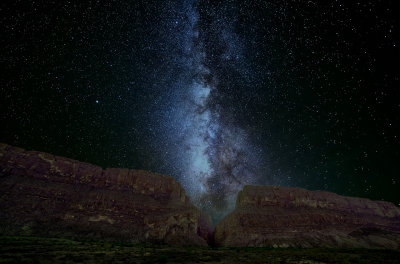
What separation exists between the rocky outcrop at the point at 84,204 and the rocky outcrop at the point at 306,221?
15.4 metres

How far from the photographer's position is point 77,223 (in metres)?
51.4

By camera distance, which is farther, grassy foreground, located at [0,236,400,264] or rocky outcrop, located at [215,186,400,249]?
rocky outcrop, located at [215,186,400,249]

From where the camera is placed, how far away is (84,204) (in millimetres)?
57500

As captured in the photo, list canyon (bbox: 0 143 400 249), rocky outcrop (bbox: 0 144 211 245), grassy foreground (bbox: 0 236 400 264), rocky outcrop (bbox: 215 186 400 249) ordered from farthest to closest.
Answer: rocky outcrop (bbox: 215 186 400 249) < canyon (bbox: 0 143 400 249) < rocky outcrop (bbox: 0 144 211 245) < grassy foreground (bbox: 0 236 400 264)

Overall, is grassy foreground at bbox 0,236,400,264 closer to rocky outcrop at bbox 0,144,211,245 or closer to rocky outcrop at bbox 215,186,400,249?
rocky outcrop at bbox 0,144,211,245

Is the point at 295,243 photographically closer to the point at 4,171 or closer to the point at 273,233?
the point at 273,233

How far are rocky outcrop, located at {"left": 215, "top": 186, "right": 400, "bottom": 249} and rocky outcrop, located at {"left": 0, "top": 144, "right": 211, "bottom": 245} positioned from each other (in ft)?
50.4

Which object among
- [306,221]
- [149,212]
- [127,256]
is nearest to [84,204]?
[149,212]

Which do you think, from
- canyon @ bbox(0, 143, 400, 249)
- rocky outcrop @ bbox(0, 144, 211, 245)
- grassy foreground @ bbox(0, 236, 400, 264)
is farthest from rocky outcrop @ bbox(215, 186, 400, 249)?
grassy foreground @ bbox(0, 236, 400, 264)

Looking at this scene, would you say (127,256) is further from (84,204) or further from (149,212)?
(84,204)

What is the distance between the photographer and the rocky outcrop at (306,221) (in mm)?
55094

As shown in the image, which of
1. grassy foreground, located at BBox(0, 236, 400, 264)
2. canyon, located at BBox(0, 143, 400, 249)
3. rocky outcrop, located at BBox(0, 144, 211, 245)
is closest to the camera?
grassy foreground, located at BBox(0, 236, 400, 264)

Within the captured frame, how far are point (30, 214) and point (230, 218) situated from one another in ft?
192

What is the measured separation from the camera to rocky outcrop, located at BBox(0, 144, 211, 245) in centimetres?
4841
